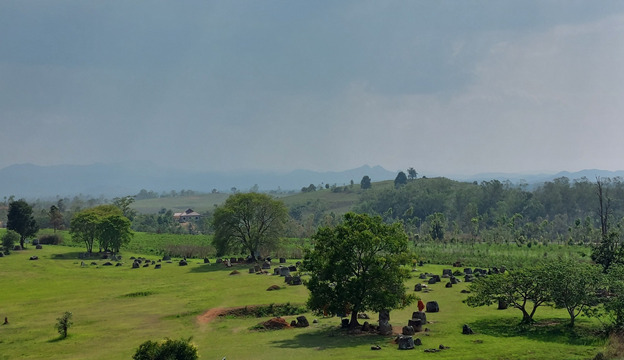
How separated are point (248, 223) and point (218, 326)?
149 ft

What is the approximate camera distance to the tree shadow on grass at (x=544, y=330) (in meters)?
33.3

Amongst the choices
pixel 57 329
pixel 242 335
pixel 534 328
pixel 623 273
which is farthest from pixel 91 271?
pixel 623 273

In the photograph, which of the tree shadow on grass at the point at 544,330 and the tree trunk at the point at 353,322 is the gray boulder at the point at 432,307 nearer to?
the tree shadow on grass at the point at 544,330

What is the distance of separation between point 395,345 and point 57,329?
26.8 meters

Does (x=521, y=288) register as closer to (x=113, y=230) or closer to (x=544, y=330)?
(x=544, y=330)

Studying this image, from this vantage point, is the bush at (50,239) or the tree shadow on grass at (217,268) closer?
the tree shadow on grass at (217,268)

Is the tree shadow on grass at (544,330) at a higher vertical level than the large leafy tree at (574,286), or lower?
lower

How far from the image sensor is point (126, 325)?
42469mm

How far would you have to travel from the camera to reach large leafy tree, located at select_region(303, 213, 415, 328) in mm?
37781

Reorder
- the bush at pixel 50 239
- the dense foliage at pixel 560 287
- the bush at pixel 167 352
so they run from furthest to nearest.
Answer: the bush at pixel 50 239 < the dense foliage at pixel 560 287 < the bush at pixel 167 352

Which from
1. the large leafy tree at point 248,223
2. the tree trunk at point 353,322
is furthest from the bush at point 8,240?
the tree trunk at point 353,322

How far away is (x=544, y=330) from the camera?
36.0 metres

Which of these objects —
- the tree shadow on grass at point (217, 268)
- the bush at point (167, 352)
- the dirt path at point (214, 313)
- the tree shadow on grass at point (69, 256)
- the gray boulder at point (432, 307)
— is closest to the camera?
the bush at point (167, 352)

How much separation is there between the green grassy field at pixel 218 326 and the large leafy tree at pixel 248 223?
16.7 metres
